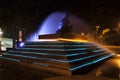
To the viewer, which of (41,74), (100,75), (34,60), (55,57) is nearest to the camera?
(100,75)

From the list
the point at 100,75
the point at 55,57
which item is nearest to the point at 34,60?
the point at 55,57

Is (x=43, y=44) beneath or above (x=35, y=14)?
beneath

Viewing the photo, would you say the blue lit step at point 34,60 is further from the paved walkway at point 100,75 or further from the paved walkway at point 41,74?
the paved walkway at point 100,75

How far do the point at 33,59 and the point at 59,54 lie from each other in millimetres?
2159

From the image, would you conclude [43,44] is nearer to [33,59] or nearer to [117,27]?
[33,59]

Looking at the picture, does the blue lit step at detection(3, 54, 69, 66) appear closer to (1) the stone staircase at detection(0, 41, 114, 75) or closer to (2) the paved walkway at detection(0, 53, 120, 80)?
(1) the stone staircase at detection(0, 41, 114, 75)

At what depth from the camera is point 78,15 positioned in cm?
3356

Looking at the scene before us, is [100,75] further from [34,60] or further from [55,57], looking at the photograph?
[34,60]

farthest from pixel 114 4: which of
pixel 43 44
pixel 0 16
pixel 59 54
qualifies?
pixel 59 54

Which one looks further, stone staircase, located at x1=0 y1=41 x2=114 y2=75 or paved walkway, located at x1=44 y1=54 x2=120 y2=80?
stone staircase, located at x1=0 y1=41 x2=114 y2=75

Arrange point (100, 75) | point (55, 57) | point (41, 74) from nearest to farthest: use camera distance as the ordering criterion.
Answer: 1. point (100, 75)
2. point (41, 74)
3. point (55, 57)

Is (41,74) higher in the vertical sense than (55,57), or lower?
lower

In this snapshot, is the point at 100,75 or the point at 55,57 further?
the point at 55,57

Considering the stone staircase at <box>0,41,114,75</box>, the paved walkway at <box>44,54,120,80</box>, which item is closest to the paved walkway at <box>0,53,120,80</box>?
the paved walkway at <box>44,54,120,80</box>
